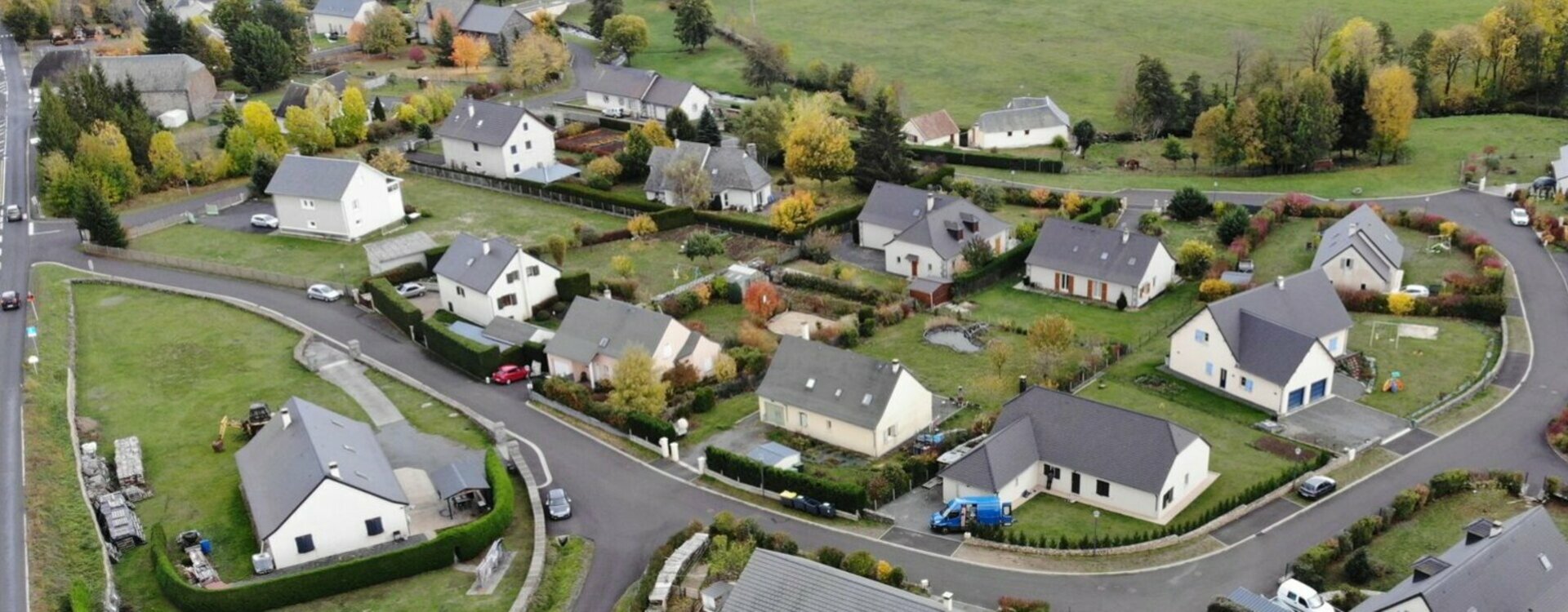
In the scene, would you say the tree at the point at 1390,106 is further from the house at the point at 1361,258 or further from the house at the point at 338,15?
the house at the point at 338,15

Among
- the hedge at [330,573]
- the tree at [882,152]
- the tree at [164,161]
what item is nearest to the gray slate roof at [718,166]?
the tree at [882,152]

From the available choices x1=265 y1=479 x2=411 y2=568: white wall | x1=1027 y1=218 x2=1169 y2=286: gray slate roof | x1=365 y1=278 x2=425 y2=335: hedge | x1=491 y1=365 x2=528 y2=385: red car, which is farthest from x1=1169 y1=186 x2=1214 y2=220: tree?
x1=265 y1=479 x2=411 y2=568: white wall

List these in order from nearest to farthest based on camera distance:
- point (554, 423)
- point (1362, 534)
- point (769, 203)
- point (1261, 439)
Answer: point (1362, 534) → point (1261, 439) → point (554, 423) → point (769, 203)

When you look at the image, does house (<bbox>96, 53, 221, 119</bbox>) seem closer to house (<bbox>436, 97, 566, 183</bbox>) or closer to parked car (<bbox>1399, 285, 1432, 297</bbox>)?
house (<bbox>436, 97, 566, 183</bbox>)

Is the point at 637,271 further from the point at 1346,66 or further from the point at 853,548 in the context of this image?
the point at 1346,66

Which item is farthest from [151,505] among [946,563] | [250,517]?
[946,563]

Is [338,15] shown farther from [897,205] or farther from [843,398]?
[843,398]

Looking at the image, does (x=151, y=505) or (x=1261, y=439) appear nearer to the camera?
(x=151, y=505)
